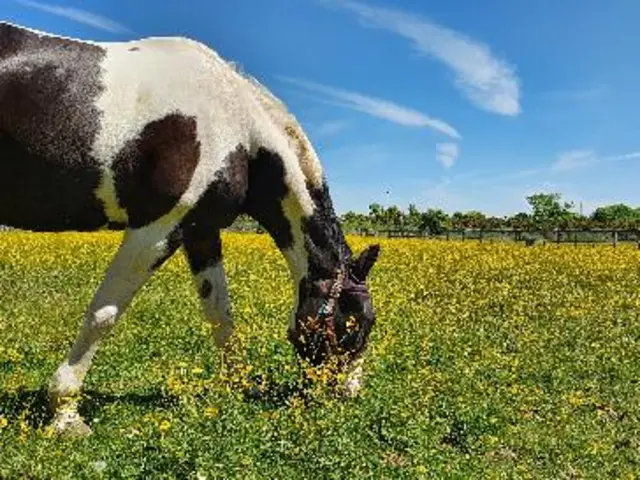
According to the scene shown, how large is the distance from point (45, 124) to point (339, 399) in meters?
3.43

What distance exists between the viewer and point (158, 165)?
7.01 metres

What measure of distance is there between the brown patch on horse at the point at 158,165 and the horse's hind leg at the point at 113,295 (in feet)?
0.74

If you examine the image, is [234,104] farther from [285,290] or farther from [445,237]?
[445,237]

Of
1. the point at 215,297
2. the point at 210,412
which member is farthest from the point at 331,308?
the point at 210,412

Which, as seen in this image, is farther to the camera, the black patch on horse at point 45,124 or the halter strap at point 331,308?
the halter strap at point 331,308

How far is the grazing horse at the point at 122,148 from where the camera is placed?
687 cm

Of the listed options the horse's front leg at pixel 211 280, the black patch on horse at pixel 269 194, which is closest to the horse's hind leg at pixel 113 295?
the black patch on horse at pixel 269 194

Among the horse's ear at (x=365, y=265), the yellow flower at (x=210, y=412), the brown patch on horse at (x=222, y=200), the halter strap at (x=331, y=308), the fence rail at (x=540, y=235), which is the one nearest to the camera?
the yellow flower at (x=210, y=412)

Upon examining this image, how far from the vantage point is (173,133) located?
23.0ft

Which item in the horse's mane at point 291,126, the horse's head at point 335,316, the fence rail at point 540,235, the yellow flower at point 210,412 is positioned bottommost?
the yellow flower at point 210,412

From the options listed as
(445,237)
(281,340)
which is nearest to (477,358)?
(281,340)

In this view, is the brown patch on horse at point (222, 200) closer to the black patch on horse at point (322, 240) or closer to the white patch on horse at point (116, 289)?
the white patch on horse at point (116, 289)

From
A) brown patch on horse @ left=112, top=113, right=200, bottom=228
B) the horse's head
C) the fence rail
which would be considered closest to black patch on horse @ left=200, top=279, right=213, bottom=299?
the horse's head

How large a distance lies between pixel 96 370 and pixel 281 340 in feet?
7.10
